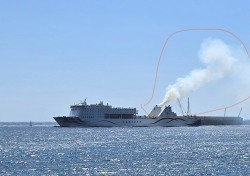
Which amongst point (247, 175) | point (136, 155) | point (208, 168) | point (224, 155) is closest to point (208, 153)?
point (224, 155)

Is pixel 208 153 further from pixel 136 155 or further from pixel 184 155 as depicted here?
pixel 136 155

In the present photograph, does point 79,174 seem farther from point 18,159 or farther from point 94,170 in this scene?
point 18,159

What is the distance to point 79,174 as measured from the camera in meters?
65.1

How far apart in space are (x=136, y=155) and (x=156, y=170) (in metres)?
19.7

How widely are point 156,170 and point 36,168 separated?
14.9 metres

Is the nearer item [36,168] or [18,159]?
[36,168]

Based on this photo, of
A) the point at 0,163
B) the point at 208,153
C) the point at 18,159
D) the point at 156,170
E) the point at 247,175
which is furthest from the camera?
the point at 208,153

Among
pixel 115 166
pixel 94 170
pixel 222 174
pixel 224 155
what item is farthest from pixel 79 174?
pixel 224 155

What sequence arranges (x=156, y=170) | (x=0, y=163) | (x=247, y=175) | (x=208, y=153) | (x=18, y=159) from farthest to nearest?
(x=208, y=153) → (x=18, y=159) → (x=0, y=163) → (x=156, y=170) → (x=247, y=175)

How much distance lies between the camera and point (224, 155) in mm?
88625

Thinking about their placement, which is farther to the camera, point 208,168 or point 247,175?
point 208,168

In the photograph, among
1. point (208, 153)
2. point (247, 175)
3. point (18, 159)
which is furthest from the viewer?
point (208, 153)

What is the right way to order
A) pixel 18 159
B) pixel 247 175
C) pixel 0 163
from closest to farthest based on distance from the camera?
pixel 247 175
pixel 0 163
pixel 18 159

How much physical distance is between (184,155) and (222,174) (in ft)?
76.8
